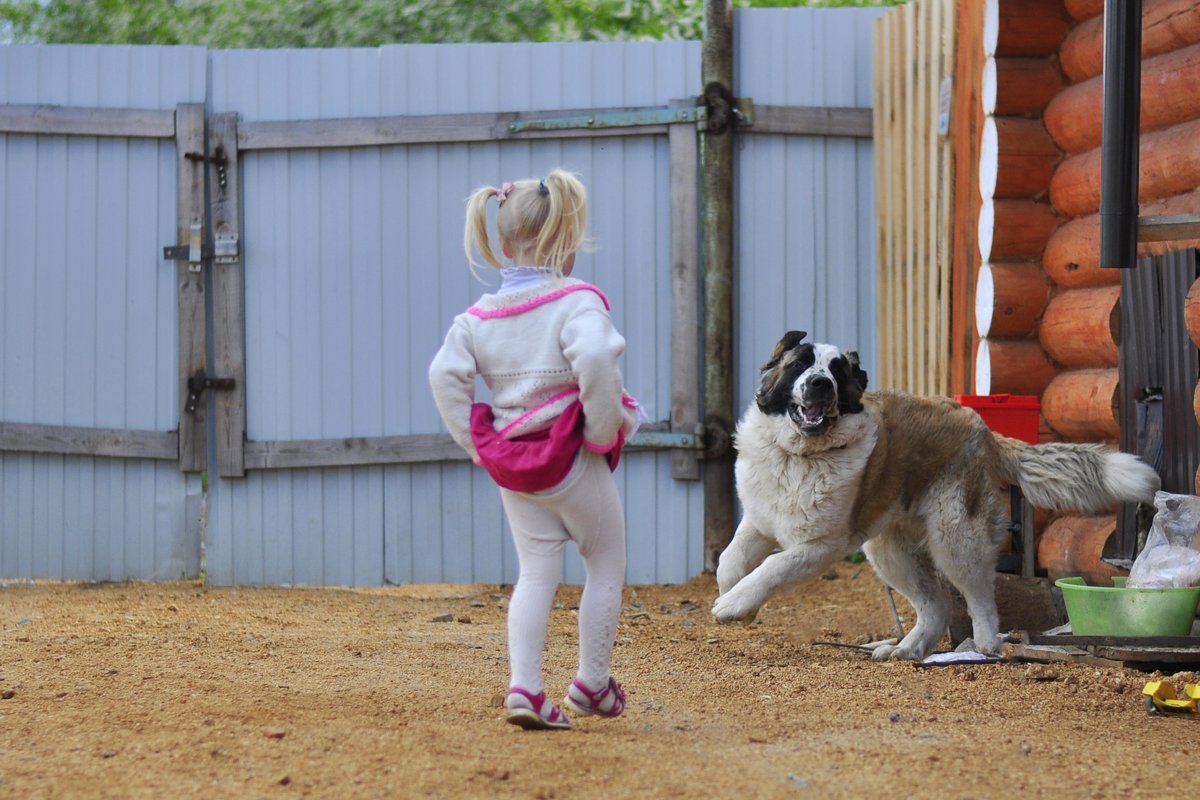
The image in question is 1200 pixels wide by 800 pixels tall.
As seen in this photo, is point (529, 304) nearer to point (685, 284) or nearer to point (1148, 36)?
point (1148, 36)

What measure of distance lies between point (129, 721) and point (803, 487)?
8.97 ft

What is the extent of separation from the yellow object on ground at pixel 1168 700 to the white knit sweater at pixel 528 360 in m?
1.81

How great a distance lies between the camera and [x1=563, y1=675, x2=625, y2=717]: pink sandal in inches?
157

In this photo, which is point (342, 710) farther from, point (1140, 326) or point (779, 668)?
point (1140, 326)

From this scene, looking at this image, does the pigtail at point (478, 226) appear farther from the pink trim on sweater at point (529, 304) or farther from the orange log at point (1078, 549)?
the orange log at point (1078, 549)

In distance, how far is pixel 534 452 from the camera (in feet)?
12.6

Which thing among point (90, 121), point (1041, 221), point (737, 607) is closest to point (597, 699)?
point (737, 607)

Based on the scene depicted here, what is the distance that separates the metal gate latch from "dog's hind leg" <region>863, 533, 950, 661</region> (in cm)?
373

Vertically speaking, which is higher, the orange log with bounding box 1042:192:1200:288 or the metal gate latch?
the orange log with bounding box 1042:192:1200:288

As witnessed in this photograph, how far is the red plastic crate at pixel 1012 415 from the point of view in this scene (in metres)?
6.51

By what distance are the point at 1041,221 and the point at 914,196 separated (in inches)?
30.2

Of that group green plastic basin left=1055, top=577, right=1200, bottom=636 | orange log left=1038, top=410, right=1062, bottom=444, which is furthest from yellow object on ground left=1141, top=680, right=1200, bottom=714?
orange log left=1038, top=410, right=1062, bottom=444

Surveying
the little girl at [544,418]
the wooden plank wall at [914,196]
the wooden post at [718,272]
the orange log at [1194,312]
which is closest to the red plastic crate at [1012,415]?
the wooden plank wall at [914,196]

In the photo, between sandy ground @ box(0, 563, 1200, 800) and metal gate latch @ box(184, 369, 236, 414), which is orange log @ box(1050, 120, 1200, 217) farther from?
metal gate latch @ box(184, 369, 236, 414)
